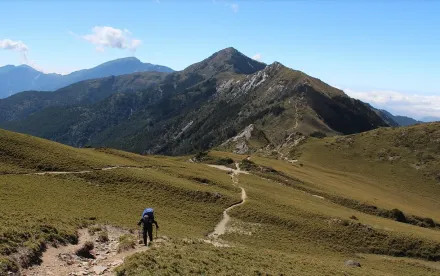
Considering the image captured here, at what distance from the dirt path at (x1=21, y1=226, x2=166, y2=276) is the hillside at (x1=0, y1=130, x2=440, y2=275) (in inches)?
6.7

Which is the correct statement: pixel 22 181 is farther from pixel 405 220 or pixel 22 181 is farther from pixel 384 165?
pixel 384 165

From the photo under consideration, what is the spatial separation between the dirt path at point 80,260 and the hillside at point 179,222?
170 millimetres

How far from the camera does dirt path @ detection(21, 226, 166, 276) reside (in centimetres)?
2388

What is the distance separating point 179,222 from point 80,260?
90.4 feet

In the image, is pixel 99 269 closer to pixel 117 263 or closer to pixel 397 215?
pixel 117 263

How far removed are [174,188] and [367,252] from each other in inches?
1442

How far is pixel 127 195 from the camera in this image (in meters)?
60.6

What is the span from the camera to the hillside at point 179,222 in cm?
2805

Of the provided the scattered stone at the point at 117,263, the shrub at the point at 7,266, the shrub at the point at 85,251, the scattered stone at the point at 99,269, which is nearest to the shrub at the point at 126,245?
the shrub at the point at 85,251

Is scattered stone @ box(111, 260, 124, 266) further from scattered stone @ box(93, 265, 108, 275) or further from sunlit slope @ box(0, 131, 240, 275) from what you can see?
sunlit slope @ box(0, 131, 240, 275)

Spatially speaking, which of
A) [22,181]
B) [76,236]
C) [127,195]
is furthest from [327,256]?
[22,181]

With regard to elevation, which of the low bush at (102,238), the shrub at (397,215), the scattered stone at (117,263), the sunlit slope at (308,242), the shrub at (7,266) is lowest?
the shrub at (397,215)

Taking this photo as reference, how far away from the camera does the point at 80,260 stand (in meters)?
27.0

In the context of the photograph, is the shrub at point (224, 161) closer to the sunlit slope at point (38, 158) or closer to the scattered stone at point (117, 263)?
the sunlit slope at point (38, 158)
